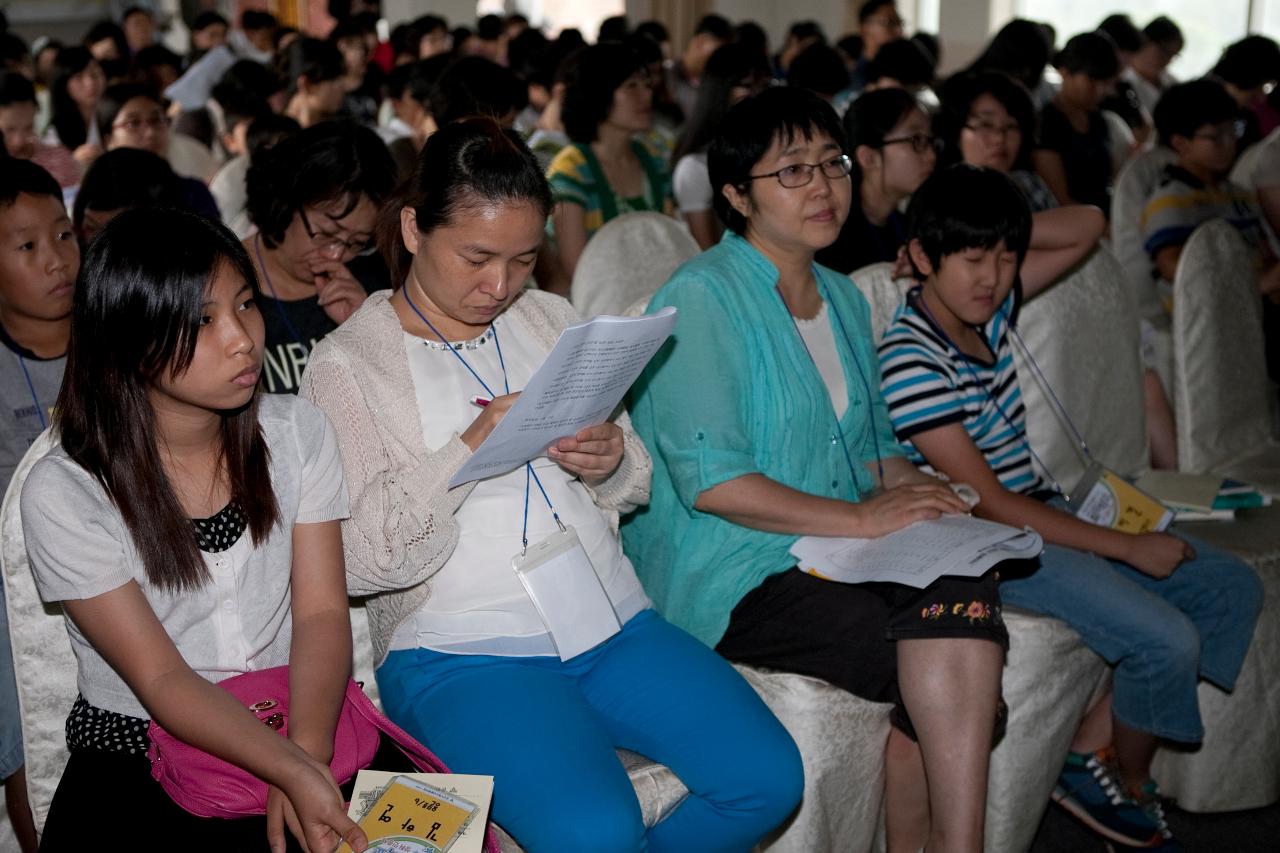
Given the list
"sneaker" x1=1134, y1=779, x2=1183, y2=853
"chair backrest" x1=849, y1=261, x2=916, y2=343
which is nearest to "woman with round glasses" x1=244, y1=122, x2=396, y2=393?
"chair backrest" x1=849, y1=261, x2=916, y2=343

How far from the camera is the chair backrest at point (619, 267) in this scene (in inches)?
104

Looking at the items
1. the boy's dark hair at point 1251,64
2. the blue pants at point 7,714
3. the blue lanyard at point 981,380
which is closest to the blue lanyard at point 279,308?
the blue pants at point 7,714

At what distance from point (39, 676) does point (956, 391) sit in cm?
152

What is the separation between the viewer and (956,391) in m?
2.21

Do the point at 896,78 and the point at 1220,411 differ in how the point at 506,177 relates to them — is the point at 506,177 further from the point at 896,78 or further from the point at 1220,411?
the point at 896,78

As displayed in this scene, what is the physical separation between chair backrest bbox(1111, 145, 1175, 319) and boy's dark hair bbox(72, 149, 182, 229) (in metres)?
2.82

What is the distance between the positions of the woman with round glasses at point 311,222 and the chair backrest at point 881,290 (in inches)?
36.2

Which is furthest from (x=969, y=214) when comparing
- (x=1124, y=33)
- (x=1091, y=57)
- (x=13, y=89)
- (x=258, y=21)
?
(x=258, y=21)

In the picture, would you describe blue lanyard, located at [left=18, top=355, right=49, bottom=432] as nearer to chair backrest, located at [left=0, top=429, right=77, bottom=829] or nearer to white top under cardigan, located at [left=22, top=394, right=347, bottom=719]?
chair backrest, located at [left=0, top=429, right=77, bottom=829]

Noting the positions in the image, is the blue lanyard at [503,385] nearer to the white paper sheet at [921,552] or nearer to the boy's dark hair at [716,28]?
the white paper sheet at [921,552]

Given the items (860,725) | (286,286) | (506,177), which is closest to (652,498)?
(860,725)

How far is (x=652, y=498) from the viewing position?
7.07 ft

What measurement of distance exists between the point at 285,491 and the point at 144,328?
0.91 feet

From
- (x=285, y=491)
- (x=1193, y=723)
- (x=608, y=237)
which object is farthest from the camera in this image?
(x=608, y=237)
